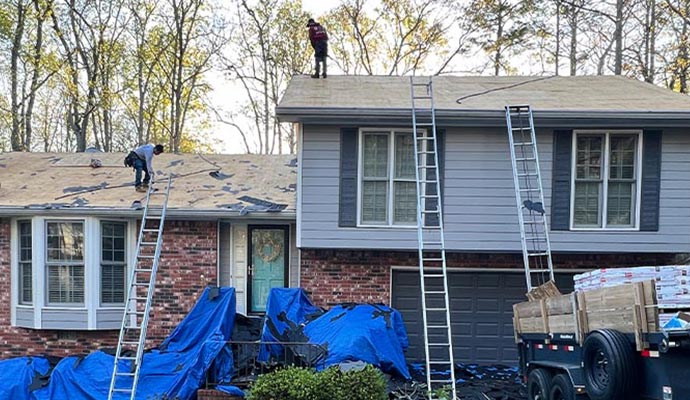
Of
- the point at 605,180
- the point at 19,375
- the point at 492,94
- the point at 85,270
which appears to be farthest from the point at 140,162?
the point at 605,180

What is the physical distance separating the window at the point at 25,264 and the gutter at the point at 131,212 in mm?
393

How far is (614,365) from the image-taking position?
4676mm

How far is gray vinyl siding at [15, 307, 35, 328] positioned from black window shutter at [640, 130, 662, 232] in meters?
11.0

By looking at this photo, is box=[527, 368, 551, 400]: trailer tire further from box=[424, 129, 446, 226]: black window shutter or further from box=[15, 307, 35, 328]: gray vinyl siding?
box=[15, 307, 35, 328]: gray vinyl siding

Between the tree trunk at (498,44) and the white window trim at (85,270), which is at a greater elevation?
the tree trunk at (498,44)

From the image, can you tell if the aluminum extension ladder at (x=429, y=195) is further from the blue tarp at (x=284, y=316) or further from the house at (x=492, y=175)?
the blue tarp at (x=284, y=316)

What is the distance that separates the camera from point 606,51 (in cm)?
2067

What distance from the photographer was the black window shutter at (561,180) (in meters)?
A: 9.04

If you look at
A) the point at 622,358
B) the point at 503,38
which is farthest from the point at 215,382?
the point at 503,38

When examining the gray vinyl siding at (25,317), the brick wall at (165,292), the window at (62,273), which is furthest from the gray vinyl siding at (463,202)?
the gray vinyl siding at (25,317)

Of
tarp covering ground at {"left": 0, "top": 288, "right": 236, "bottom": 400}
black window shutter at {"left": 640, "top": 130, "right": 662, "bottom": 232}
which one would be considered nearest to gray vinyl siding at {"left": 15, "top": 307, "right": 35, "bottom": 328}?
tarp covering ground at {"left": 0, "top": 288, "right": 236, "bottom": 400}

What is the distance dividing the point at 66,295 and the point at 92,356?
192 centimetres

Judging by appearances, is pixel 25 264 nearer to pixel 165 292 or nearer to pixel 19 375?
pixel 19 375

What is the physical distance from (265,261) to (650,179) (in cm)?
702
